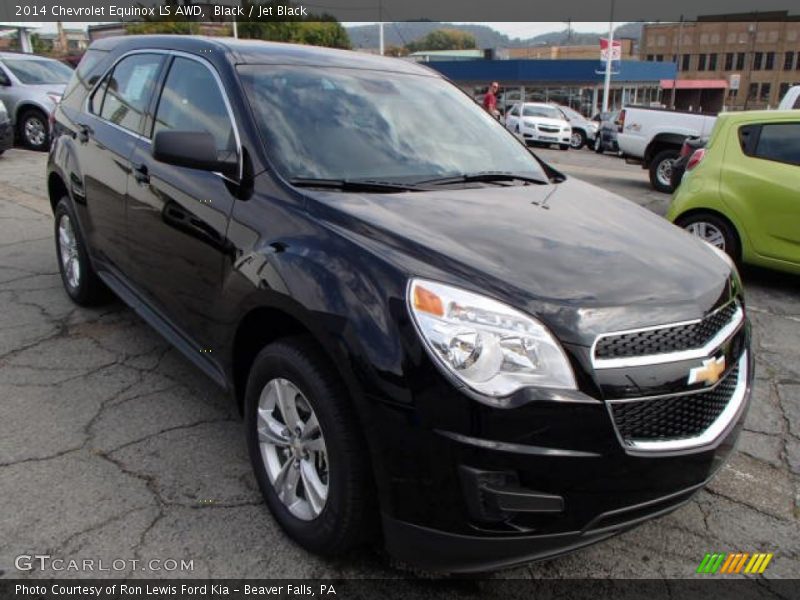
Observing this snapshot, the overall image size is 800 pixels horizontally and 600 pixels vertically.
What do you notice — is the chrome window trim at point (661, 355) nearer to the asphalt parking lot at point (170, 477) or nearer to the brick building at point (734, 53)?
the asphalt parking lot at point (170, 477)

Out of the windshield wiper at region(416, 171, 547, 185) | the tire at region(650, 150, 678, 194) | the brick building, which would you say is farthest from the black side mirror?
the brick building

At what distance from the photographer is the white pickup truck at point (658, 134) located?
39.9 ft

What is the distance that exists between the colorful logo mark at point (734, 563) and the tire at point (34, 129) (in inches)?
554

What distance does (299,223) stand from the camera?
97.2 inches

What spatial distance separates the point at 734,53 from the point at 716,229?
306 feet

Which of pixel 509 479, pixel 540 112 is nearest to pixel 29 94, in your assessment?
pixel 509 479

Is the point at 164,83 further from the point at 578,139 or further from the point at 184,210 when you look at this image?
the point at 578,139

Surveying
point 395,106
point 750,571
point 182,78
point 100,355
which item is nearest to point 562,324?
point 750,571

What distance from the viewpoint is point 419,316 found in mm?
2025

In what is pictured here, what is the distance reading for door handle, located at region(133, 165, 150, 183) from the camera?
3.46 metres

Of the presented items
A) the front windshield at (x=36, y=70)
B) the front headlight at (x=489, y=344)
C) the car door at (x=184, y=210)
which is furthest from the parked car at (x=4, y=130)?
the front headlight at (x=489, y=344)

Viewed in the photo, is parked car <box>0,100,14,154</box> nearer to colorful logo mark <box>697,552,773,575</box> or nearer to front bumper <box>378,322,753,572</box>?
front bumper <box>378,322,753,572</box>

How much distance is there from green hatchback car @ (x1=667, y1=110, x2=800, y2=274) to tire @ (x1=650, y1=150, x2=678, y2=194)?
19.8ft

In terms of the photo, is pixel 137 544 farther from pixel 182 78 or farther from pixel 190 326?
pixel 182 78
